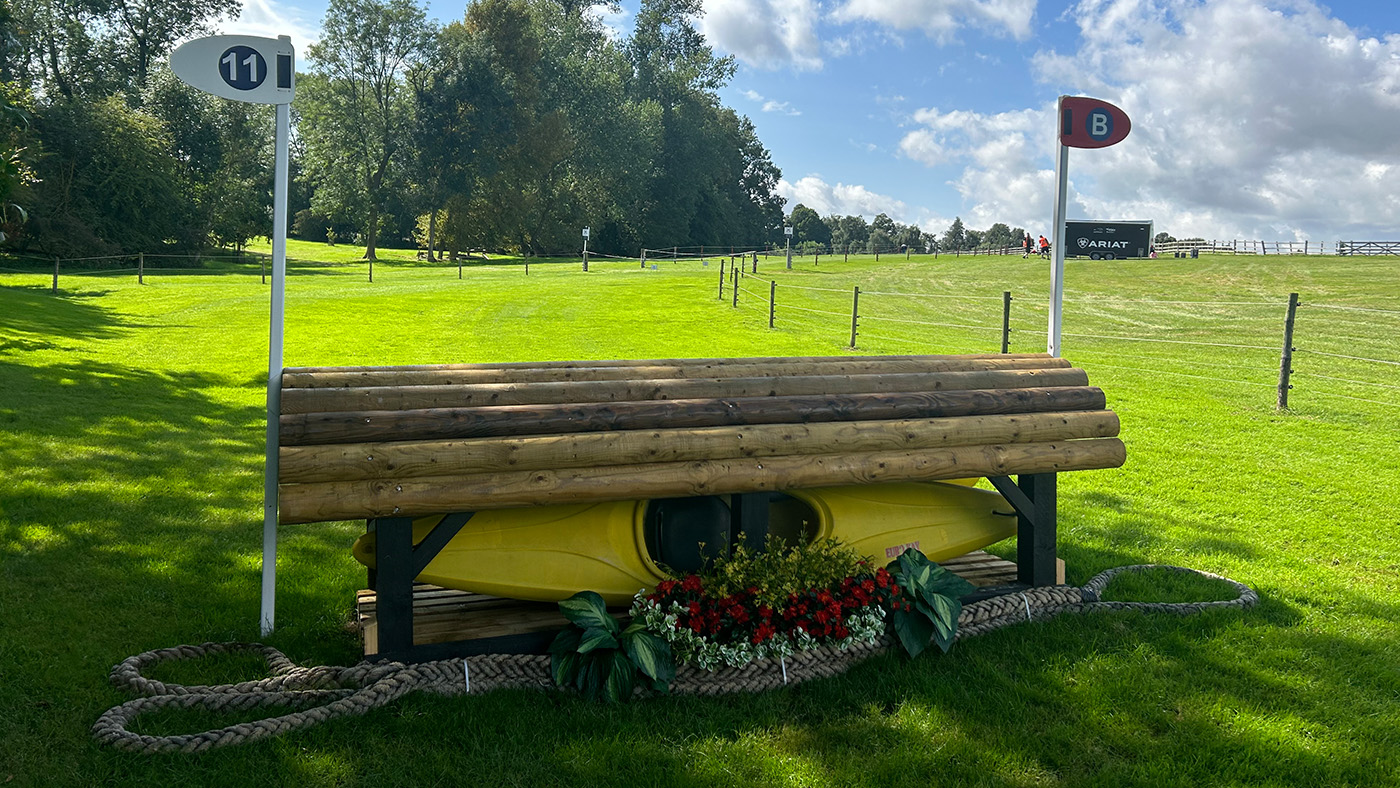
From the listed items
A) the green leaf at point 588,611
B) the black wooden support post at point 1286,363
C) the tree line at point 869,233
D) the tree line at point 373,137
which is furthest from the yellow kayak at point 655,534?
the tree line at point 869,233

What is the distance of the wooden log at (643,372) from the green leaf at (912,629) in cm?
136

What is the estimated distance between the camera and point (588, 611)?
3.93m

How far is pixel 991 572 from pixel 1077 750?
69.7 inches

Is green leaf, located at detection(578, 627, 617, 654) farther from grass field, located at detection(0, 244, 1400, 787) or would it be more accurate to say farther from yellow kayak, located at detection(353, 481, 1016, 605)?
yellow kayak, located at detection(353, 481, 1016, 605)

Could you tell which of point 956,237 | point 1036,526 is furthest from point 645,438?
point 956,237

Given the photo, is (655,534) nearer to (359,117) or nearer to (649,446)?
(649,446)

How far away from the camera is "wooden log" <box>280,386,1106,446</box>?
3.85m

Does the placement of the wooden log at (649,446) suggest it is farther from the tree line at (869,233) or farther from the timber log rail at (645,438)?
the tree line at (869,233)

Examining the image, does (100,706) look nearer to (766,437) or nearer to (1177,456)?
(766,437)

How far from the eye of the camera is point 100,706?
144 inches

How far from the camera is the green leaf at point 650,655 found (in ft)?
12.4

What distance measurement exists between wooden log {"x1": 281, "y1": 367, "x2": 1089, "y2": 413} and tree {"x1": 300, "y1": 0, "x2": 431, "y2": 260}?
46193 mm

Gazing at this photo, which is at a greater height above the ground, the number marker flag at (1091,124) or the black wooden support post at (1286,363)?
the number marker flag at (1091,124)

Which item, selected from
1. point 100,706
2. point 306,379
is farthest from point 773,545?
point 100,706
